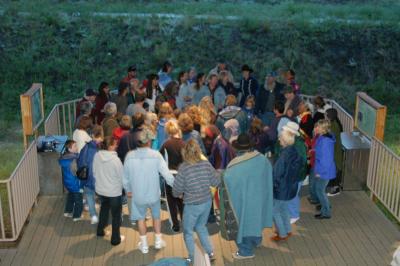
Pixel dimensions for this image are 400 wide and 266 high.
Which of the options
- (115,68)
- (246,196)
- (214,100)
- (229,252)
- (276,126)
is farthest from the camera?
(115,68)

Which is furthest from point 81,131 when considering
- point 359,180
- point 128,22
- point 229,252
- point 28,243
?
point 128,22

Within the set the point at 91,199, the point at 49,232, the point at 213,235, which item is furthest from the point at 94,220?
the point at 213,235

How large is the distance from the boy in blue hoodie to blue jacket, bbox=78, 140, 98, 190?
21 centimetres

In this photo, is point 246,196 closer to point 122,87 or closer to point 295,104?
point 295,104

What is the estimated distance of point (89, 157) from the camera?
7.09 meters

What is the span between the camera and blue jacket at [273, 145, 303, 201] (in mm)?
6535

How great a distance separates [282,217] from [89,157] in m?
2.48

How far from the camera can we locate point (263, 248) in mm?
7141

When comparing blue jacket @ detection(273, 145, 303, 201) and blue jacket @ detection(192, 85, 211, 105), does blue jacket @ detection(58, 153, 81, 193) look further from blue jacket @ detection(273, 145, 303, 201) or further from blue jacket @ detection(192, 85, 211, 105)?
blue jacket @ detection(192, 85, 211, 105)

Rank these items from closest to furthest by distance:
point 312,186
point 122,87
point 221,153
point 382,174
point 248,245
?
point 248,245, point 221,153, point 312,186, point 382,174, point 122,87

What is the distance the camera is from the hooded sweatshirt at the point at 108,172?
6629mm

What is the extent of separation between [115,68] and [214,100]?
12321 mm

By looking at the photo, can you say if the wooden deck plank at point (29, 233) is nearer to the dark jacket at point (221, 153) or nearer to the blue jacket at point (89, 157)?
the blue jacket at point (89, 157)

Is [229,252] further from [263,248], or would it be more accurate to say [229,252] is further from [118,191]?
A: [118,191]
